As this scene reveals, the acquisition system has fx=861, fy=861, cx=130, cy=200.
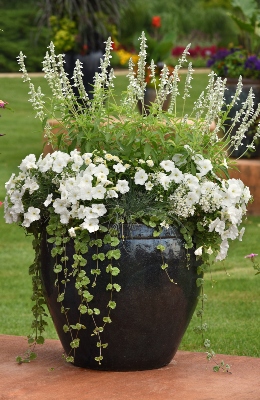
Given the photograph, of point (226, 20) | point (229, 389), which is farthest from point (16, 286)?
point (226, 20)

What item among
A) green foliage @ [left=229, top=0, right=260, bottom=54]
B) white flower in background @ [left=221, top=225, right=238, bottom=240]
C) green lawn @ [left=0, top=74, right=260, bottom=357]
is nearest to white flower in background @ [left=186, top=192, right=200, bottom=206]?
white flower in background @ [left=221, top=225, right=238, bottom=240]

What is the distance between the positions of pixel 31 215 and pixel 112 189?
0.40m

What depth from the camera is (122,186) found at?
11.9 ft

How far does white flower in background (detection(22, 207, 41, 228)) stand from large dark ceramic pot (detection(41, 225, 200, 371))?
0.37 feet

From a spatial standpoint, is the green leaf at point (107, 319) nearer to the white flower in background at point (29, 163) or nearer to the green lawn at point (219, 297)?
the white flower in background at point (29, 163)

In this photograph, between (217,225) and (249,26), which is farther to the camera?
(249,26)

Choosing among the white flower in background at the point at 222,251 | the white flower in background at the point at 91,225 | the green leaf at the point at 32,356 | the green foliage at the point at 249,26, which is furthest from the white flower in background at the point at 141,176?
the green foliage at the point at 249,26

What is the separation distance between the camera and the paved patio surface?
3.43 m

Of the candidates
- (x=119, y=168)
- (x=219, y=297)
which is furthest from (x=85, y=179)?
(x=219, y=297)

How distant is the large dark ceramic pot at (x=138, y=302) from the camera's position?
3.65m

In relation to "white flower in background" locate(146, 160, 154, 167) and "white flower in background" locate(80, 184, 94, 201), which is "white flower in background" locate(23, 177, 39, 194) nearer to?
"white flower in background" locate(80, 184, 94, 201)

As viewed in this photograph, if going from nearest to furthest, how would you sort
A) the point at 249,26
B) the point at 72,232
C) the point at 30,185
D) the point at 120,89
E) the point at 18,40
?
the point at 72,232
the point at 30,185
the point at 249,26
the point at 120,89
the point at 18,40

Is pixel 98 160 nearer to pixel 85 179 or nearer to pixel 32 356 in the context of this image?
pixel 85 179

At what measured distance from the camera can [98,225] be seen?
11.8 ft
